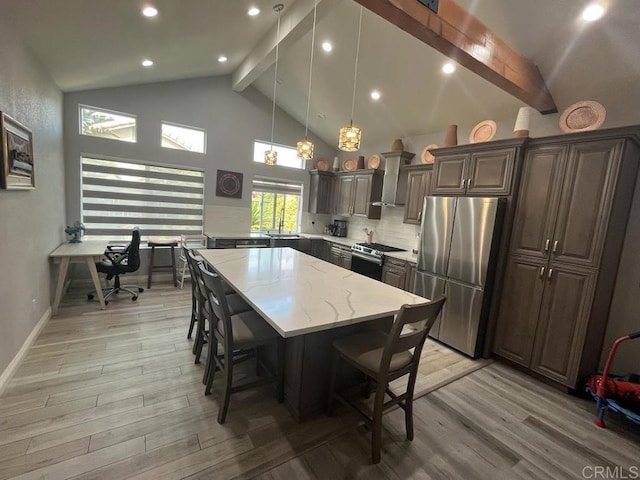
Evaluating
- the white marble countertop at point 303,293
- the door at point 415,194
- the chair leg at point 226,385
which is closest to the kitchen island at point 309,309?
the white marble countertop at point 303,293

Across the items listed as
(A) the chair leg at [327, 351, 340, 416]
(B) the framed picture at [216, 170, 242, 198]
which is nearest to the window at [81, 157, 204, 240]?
(B) the framed picture at [216, 170, 242, 198]

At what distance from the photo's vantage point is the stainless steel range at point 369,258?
4.28 metres

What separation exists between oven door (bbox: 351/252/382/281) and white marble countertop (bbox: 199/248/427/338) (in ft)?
5.46

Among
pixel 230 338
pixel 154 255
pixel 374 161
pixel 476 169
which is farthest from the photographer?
pixel 374 161

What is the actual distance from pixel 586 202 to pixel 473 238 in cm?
90

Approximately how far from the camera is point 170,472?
4.99 ft

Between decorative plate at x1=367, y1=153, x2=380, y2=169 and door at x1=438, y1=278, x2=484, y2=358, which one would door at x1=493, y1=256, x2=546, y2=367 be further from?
decorative plate at x1=367, y1=153, x2=380, y2=169

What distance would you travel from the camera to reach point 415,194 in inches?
168

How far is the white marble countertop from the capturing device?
154cm

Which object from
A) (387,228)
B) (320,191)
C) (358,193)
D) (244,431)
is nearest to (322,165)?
(320,191)

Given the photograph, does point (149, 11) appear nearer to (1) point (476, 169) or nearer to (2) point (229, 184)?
(2) point (229, 184)

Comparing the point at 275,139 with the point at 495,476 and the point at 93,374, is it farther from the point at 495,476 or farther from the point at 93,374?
the point at 495,476

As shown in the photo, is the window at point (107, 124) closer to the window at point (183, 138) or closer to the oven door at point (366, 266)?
the window at point (183, 138)

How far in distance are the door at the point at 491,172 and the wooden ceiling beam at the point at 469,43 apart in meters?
0.56
